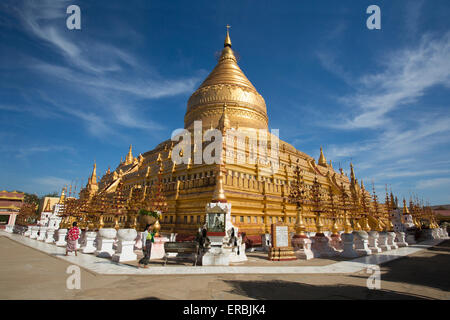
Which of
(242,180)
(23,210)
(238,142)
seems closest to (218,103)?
(238,142)

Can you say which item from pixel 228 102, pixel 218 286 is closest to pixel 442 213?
pixel 228 102

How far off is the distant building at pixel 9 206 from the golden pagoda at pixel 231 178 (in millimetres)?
44125

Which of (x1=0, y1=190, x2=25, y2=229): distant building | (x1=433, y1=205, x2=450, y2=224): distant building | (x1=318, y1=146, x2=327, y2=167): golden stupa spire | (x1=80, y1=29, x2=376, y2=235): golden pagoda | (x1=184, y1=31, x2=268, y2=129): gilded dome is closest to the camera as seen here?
(x1=80, y1=29, x2=376, y2=235): golden pagoda

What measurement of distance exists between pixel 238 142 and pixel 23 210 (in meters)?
43.4

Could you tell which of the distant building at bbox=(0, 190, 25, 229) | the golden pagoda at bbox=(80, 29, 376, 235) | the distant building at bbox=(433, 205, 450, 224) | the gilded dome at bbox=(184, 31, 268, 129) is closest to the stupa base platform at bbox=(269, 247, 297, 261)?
the golden pagoda at bbox=(80, 29, 376, 235)

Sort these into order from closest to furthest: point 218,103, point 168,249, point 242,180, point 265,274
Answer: point 265,274
point 168,249
point 242,180
point 218,103

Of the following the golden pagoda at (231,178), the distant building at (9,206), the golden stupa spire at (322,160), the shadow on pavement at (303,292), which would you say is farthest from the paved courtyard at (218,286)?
the distant building at (9,206)

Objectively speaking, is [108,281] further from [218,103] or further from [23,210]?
[23,210]

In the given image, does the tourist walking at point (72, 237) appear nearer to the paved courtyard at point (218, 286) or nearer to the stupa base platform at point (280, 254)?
the paved courtyard at point (218, 286)

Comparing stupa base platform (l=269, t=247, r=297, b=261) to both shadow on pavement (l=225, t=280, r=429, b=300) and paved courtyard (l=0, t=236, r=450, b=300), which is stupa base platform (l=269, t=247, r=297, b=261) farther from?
shadow on pavement (l=225, t=280, r=429, b=300)

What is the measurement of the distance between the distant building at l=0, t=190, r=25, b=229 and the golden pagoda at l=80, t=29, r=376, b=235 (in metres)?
44.1

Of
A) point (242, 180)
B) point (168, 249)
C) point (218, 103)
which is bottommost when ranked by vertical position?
point (168, 249)

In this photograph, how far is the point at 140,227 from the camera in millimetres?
19359

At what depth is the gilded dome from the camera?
32.4m
